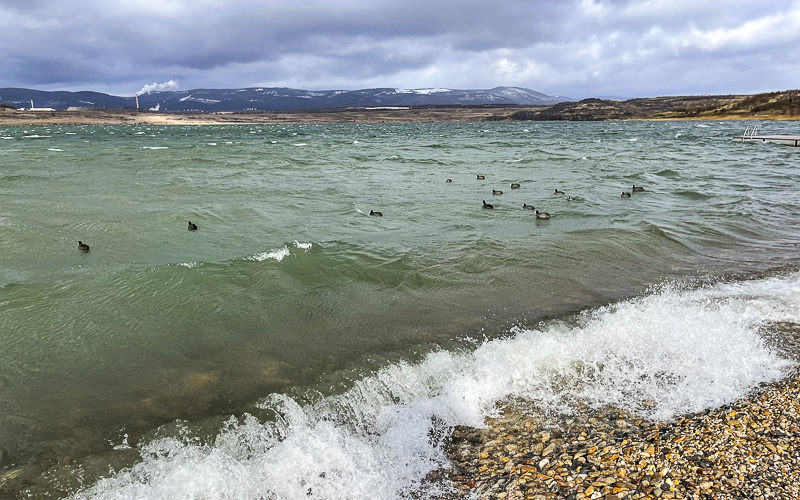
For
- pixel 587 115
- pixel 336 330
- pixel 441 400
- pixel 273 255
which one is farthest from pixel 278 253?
pixel 587 115

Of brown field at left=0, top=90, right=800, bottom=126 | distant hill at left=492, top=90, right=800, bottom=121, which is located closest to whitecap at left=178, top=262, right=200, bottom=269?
brown field at left=0, top=90, right=800, bottom=126

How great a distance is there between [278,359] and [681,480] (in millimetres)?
4518

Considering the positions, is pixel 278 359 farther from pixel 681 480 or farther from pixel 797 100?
pixel 797 100

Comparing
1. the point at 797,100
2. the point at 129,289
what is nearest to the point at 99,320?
the point at 129,289

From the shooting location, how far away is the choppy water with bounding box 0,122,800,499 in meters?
4.41

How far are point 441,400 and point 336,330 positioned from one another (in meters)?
2.27

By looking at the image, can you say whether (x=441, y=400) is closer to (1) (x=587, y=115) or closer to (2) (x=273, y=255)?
(2) (x=273, y=255)

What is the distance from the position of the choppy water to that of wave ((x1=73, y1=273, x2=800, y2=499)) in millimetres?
25

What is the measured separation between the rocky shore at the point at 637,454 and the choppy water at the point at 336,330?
315 mm

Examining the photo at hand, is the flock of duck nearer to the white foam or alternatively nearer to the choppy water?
the choppy water

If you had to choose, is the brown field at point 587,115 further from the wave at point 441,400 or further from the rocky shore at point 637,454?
the rocky shore at point 637,454

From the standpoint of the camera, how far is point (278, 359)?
6.07 meters

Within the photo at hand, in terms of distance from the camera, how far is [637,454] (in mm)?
3779

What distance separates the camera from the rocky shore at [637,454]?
11.1 feet
